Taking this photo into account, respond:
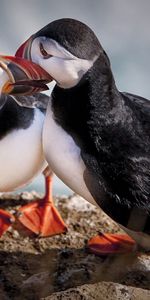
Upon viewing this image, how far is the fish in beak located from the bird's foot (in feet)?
1.78

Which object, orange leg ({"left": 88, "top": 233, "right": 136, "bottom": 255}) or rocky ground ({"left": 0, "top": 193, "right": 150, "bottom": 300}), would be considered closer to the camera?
rocky ground ({"left": 0, "top": 193, "right": 150, "bottom": 300})

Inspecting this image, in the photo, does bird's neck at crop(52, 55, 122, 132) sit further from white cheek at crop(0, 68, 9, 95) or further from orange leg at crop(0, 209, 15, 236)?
orange leg at crop(0, 209, 15, 236)

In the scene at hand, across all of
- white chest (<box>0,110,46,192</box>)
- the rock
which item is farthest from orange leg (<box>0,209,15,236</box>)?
the rock

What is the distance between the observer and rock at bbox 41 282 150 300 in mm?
1541

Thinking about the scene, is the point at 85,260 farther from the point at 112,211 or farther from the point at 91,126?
the point at 91,126

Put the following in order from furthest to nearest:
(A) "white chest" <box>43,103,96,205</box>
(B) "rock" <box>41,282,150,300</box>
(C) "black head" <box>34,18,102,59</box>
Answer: (B) "rock" <box>41,282,150,300</box>
(A) "white chest" <box>43,103,96,205</box>
(C) "black head" <box>34,18,102,59</box>

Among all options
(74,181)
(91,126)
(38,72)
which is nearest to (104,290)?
(74,181)

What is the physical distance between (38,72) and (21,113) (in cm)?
20

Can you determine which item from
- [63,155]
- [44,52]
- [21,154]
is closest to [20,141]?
[21,154]

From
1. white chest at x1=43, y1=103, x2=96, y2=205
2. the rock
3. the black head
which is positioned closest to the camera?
the black head

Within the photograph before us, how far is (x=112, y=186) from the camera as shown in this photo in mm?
1420

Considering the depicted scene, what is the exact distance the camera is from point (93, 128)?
1407 mm

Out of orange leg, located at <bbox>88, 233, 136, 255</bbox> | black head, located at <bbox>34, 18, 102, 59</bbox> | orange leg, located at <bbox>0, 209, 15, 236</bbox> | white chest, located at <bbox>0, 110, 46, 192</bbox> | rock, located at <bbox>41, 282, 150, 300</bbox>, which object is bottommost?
orange leg, located at <bbox>0, 209, 15, 236</bbox>

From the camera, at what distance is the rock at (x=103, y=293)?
154cm
